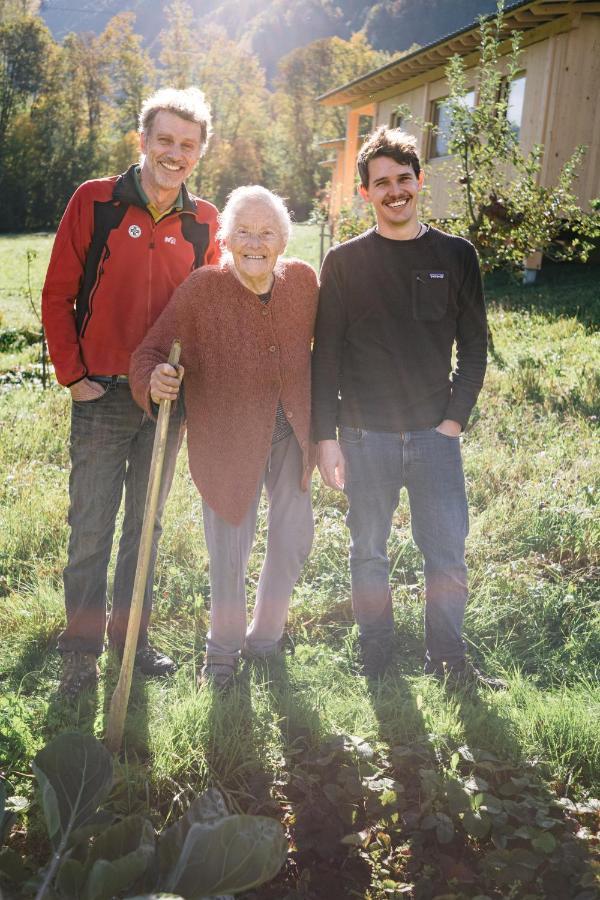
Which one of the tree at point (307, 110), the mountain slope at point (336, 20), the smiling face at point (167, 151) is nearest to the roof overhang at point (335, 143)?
the tree at point (307, 110)

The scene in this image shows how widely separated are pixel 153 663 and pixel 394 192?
7.00 ft

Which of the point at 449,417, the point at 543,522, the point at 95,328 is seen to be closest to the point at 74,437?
the point at 95,328

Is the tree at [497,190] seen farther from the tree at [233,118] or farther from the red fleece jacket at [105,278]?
the tree at [233,118]

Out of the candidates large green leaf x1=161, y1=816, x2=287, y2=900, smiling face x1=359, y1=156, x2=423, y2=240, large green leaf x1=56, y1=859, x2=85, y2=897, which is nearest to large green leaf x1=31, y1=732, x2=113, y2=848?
large green leaf x1=56, y1=859, x2=85, y2=897

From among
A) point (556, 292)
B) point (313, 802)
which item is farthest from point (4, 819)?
point (556, 292)

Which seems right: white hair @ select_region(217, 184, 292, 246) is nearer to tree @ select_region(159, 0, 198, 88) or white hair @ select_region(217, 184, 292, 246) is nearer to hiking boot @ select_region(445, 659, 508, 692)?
hiking boot @ select_region(445, 659, 508, 692)

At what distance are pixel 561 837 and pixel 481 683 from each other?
2.94ft

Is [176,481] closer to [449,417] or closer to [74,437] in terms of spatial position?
[74,437]

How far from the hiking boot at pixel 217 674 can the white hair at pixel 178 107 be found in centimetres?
206

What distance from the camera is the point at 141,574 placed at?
8.55 ft

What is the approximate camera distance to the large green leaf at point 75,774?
2041 millimetres

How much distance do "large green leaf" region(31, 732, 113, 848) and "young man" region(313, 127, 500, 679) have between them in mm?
1368

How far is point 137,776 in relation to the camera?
8.36 feet

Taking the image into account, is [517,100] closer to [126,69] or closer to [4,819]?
[4,819]
